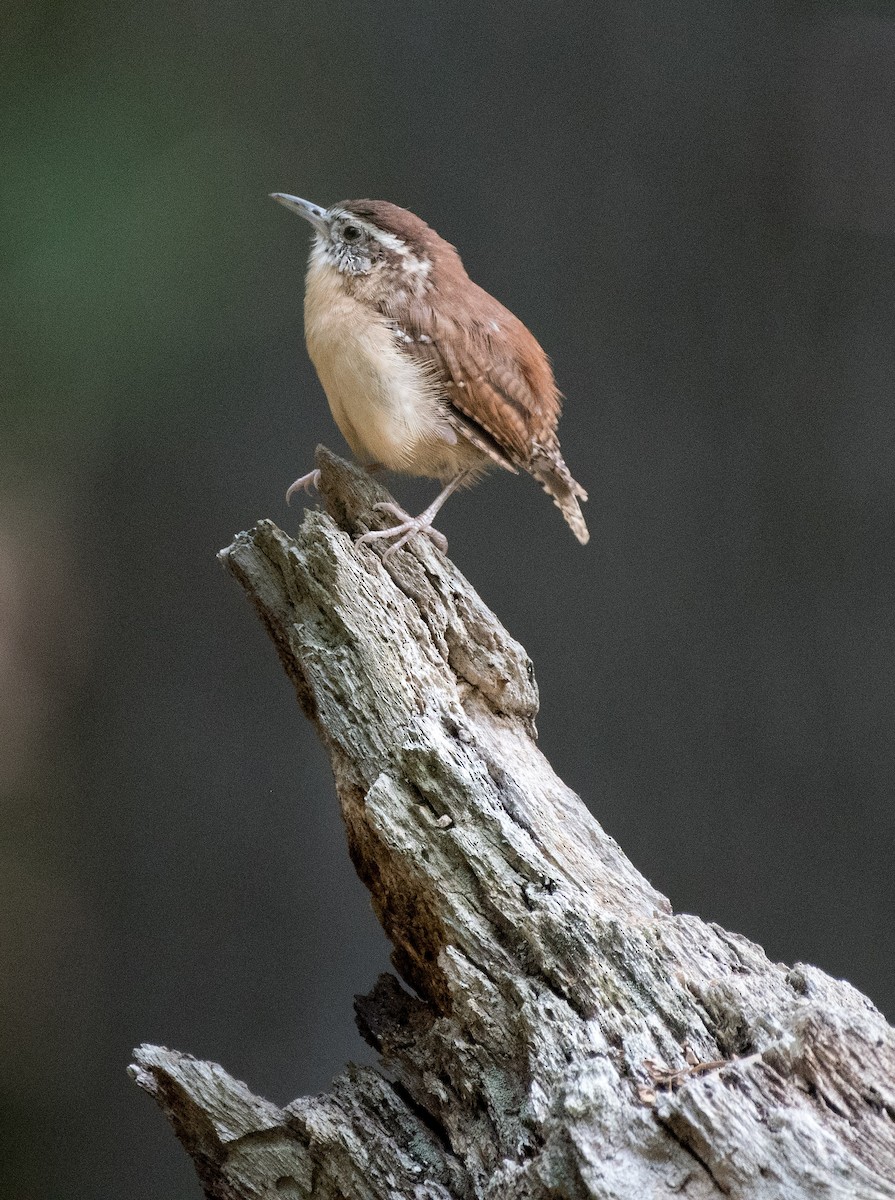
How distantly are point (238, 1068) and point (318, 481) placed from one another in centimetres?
226

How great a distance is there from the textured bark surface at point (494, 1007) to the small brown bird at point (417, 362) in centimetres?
37

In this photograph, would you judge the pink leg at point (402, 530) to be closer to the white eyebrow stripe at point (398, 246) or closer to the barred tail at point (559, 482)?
the barred tail at point (559, 482)

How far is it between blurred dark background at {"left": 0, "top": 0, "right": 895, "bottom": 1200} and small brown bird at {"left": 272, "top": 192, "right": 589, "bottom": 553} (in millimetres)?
764

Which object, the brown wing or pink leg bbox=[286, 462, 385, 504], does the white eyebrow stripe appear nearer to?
the brown wing

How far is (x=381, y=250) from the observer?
3.17 meters

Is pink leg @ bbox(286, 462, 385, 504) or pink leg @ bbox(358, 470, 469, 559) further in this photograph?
pink leg @ bbox(286, 462, 385, 504)

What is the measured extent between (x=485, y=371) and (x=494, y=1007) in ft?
5.37

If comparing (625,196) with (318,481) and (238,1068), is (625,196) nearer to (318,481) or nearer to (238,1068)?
(318,481)

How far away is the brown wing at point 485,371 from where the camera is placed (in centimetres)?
301

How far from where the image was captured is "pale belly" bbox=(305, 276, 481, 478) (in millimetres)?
2961

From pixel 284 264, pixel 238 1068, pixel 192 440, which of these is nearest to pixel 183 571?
pixel 192 440

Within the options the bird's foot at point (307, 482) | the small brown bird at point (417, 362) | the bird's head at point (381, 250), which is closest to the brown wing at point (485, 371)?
the small brown bird at point (417, 362)

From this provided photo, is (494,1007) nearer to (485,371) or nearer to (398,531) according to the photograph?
(398,531)

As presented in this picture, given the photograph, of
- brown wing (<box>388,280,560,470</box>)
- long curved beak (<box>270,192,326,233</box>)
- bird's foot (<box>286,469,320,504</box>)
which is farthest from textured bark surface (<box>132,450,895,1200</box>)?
long curved beak (<box>270,192,326,233</box>)
